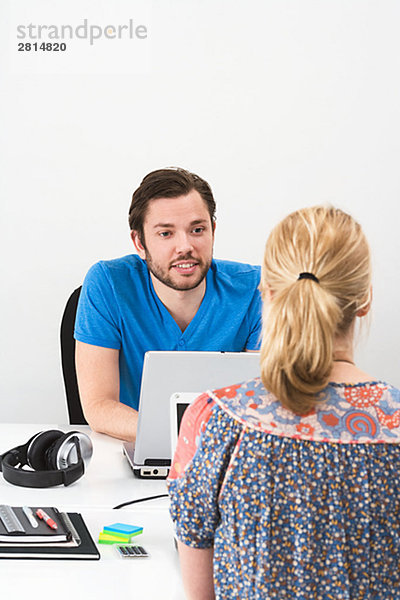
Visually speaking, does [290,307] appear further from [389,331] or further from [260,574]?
[389,331]

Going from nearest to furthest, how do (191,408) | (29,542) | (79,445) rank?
1. (191,408)
2. (29,542)
3. (79,445)

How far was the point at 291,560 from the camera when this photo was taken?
0.91 m

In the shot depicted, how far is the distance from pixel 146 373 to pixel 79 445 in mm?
236

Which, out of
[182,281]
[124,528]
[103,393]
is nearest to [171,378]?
[124,528]

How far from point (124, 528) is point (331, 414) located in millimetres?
598

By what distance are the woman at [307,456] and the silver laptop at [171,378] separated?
71 centimetres

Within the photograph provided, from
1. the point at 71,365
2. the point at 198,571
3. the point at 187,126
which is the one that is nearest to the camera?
the point at 198,571

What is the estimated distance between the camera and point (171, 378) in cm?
168

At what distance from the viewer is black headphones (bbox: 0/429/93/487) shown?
164 cm

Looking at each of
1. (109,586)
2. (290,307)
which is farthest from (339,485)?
(109,586)

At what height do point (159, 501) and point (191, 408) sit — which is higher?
point (191, 408)

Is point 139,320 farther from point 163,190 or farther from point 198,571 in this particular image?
point 198,571

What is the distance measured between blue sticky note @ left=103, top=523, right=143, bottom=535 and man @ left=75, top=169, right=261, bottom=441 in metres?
0.81

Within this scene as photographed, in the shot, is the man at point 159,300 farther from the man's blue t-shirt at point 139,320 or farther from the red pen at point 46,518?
the red pen at point 46,518
